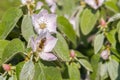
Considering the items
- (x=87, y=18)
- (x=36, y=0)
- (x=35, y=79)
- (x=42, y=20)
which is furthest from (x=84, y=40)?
(x=35, y=79)

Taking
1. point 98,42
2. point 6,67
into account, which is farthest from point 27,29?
point 98,42

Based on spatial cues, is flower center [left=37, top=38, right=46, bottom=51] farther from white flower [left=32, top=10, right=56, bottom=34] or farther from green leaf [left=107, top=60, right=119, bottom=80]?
green leaf [left=107, top=60, right=119, bottom=80]

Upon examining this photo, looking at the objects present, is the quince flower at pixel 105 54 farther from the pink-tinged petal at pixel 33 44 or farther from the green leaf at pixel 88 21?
the pink-tinged petal at pixel 33 44

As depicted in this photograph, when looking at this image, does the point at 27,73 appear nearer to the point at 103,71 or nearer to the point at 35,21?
the point at 35,21

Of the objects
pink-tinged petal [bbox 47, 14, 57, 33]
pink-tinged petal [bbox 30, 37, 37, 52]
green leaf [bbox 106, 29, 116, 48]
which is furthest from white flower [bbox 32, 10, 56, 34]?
green leaf [bbox 106, 29, 116, 48]

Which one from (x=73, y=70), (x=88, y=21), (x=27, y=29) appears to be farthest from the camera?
(x=88, y=21)

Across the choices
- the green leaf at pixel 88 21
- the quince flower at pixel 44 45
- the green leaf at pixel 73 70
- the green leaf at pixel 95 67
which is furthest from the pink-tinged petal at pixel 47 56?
the green leaf at pixel 88 21
